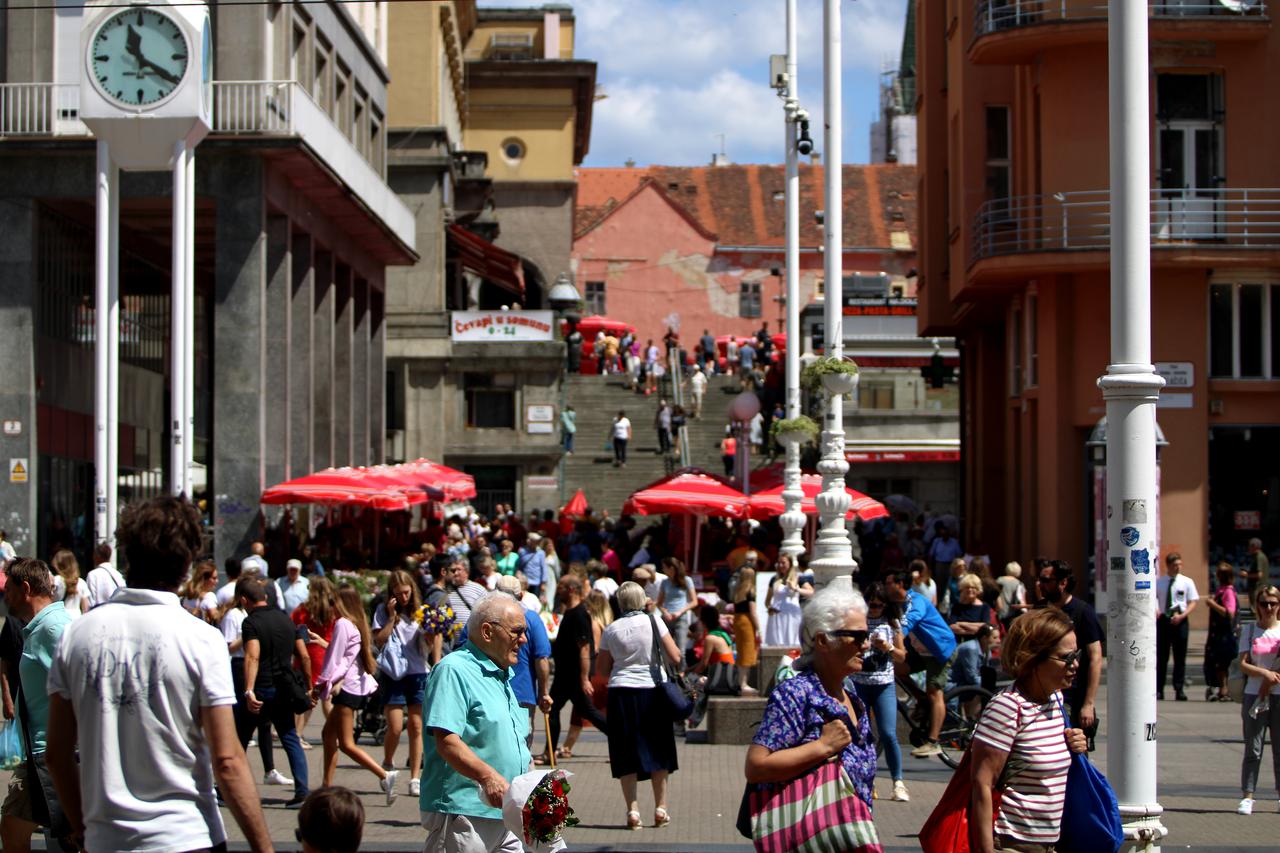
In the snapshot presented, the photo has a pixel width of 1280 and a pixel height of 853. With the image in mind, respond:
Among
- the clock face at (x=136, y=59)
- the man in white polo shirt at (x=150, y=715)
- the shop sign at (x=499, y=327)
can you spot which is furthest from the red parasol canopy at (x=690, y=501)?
the man in white polo shirt at (x=150, y=715)

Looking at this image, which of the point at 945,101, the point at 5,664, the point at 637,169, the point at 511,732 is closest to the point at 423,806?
the point at 511,732

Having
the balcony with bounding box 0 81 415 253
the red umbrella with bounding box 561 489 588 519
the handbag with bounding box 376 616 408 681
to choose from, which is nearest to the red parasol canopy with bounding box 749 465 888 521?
the red umbrella with bounding box 561 489 588 519

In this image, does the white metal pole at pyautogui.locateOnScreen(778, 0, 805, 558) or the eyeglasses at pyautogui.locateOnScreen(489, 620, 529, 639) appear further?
the white metal pole at pyautogui.locateOnScreen(778, 0, 805, 558)

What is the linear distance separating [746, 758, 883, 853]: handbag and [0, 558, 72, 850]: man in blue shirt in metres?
3.82

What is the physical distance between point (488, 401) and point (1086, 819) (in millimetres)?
44722

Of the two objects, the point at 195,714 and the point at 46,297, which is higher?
the point at 46,297

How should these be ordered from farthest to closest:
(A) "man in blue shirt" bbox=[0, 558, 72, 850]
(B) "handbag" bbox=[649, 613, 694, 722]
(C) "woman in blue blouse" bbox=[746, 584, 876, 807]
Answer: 1. (B) "handbag" bbox=[649, 613, 694, 722]
2. (A) "man in blue shirt" bbox=[0, 558, 72, 850]
3. (C) "woman in blue blouse" bbox=[746, 584, 876, 807]

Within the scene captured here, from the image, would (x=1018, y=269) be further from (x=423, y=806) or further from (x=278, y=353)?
(x=423, y=806)

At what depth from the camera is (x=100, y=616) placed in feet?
17.4

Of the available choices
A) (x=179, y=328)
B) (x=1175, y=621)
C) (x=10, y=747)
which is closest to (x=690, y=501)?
(x=179, y=328)

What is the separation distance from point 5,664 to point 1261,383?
2284cm

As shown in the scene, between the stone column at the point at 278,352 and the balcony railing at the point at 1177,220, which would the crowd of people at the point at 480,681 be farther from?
the stone column at the point at 278,352

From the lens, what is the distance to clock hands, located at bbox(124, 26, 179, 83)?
2312cm

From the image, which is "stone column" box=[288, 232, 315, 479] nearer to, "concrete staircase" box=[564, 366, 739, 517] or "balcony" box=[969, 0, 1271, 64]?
"concrete staircase" box=[564, 366, 739, 517]
